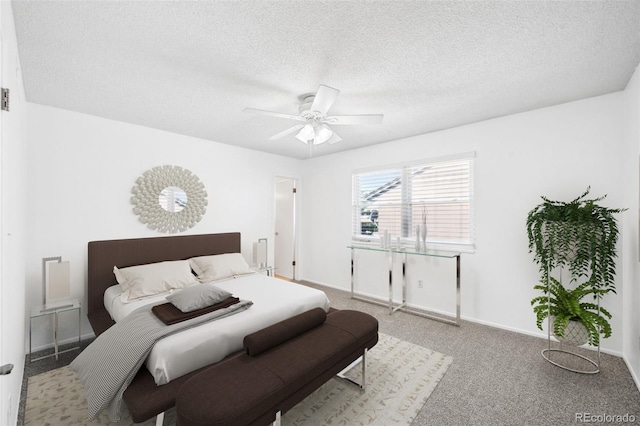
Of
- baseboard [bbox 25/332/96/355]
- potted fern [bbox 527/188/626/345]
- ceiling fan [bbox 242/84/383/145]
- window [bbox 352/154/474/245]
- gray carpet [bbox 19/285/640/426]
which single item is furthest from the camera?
window [bbox 352/154/474/245]

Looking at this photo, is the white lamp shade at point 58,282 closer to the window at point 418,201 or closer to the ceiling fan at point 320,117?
the ceiling fan at point 320,117

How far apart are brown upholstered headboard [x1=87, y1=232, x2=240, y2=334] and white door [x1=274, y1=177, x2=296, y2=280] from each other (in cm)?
166

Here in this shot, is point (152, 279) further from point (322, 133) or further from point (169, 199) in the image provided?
point (322, 133)

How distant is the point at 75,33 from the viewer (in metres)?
1.78

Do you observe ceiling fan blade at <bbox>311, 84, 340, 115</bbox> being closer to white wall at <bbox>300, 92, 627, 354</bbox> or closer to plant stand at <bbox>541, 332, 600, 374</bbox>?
white wall at <bbox>300, 92, 627, 354</bbox>

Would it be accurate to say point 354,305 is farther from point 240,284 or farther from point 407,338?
point 240,284

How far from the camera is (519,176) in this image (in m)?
3.26

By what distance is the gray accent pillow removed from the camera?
2.33 meters

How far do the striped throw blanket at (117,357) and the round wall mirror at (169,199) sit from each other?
5.74 ft

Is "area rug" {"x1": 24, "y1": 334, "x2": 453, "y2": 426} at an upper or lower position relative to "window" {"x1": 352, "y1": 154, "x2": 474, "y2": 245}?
lower

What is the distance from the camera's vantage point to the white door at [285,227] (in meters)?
5.81

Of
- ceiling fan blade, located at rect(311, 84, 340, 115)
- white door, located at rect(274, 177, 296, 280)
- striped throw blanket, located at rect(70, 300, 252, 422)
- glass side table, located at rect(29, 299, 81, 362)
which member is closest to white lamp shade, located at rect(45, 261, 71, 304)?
glass side table, located at rect(29, 299, 81, 362)

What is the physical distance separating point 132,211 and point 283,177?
8.68 feet

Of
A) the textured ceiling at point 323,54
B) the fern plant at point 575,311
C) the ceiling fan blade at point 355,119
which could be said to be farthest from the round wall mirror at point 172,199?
the fern plant at point 575,311
